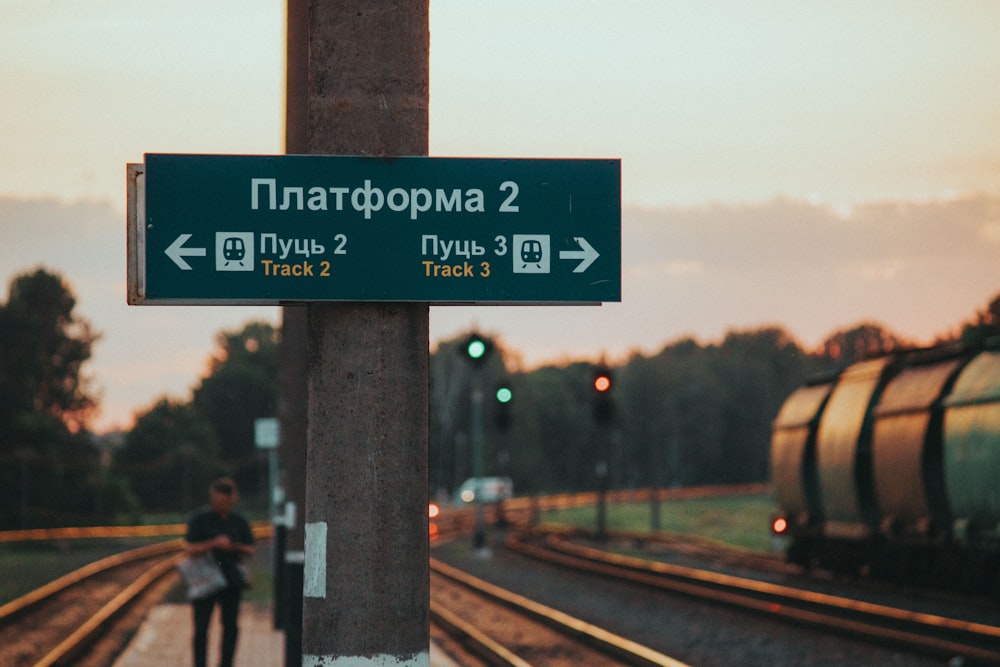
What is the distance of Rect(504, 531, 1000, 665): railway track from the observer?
51.7ft

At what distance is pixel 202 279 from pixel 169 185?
33cm

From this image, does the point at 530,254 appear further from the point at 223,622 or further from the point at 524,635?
the point at 524,635

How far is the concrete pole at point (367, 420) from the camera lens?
4.79 meters

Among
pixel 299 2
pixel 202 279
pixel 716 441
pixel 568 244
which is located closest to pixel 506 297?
pixel 568 244

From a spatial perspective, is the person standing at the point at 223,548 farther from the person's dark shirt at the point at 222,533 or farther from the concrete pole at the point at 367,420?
the concrete pole at the point at 367,420

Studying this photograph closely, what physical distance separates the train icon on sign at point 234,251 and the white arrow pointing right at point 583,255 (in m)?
1.04

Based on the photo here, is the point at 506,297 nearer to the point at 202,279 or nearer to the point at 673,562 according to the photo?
the point at 202,279

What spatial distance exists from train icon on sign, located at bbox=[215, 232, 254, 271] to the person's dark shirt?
652 centimetres

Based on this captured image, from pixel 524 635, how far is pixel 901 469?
7.54 m

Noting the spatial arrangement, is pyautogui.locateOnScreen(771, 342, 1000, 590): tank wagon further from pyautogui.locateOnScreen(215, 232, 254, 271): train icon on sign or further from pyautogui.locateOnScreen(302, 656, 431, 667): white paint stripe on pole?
pyautogui.locateOnScreen(215, 232, 254, 271): train icon on sign

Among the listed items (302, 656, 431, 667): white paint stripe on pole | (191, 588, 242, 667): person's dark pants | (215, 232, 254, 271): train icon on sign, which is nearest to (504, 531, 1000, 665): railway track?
(191, 588, 242, 667): person's dark pants

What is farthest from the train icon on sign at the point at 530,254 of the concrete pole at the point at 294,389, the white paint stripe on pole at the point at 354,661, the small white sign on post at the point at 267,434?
the small white sign on post at the point at 267,434

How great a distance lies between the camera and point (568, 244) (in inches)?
200

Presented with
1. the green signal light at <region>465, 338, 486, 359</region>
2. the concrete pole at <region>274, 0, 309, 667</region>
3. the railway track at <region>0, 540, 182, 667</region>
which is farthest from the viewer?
the green signal light at <region>465, 338, 486, 359</region>
